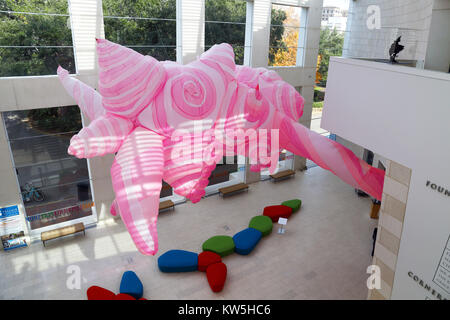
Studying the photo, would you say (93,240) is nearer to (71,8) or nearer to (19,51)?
(19,51)

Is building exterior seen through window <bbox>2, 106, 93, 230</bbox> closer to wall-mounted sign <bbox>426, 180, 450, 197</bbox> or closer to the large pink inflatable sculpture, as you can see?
the large pink inflatable sculpture

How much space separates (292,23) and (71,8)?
9332 mm

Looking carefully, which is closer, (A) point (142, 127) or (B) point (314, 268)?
(A) point (142, 127)

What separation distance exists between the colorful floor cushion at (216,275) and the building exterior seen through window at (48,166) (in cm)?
556

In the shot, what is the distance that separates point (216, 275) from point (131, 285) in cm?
228

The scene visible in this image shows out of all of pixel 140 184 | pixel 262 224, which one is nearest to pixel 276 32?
pixel 262 224

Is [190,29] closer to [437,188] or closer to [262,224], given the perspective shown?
[262,224]

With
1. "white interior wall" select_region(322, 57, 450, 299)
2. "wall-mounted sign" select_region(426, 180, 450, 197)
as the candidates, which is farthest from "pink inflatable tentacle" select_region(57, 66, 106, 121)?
"wall-mounted sign" select_region(426, 180, 450, 197)

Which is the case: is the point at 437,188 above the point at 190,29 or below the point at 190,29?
below

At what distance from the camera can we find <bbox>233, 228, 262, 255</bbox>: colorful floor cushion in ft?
36.0

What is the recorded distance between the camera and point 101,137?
585 centimetres

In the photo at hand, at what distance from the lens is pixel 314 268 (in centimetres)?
1055

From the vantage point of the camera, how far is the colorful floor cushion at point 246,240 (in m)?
11.0

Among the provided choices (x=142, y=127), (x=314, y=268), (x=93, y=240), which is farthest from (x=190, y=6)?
(x=314, y=268)
